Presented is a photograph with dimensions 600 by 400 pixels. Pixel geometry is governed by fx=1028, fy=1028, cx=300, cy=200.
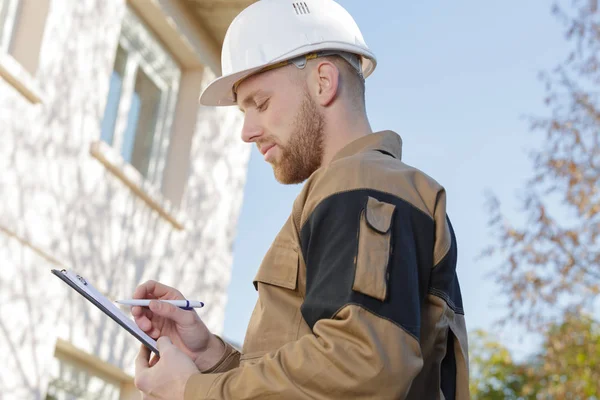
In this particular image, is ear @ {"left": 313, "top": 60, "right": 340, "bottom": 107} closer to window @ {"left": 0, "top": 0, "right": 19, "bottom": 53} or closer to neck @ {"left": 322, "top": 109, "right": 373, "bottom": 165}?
neck @ {"left": 322, "top": 109, "right": 373, "bottom": 165}

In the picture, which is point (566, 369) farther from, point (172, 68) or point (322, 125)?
point (322, 125)

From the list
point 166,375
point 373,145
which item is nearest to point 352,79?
point 373,145

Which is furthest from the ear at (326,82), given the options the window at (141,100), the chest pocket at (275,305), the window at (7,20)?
A: the window at (141,100)

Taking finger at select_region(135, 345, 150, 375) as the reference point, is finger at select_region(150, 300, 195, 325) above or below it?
above

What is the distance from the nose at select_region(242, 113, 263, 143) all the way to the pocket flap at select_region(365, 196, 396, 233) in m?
0.61

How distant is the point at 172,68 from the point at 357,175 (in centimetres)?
691

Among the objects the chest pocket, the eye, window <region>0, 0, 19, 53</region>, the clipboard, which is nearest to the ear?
the eye

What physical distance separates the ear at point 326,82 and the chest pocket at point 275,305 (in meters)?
0.47

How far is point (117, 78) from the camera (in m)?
8.10

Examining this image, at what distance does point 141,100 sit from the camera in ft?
28.3

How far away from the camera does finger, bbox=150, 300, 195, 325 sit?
265 cm

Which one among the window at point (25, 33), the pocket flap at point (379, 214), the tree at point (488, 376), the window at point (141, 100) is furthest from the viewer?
the tree at point (488, 376)

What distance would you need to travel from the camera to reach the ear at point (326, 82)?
9.07 ft

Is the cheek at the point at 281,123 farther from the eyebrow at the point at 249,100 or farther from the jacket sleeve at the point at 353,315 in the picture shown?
the jacket sleeve at the point at 353,315
